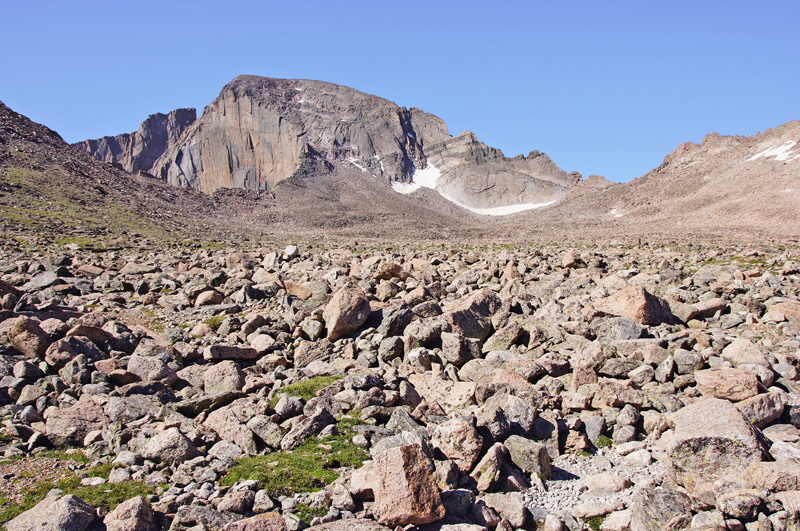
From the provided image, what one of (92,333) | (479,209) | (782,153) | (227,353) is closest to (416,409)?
(227,353)

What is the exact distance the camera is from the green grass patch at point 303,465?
906cm

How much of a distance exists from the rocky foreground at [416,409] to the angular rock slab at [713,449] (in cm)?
4

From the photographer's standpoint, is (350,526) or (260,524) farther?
(350,526)

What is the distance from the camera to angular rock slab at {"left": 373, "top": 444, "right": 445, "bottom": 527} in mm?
7969

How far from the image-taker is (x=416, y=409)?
40.5 ft

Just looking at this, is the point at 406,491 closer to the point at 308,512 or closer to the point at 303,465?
the point at 308,512

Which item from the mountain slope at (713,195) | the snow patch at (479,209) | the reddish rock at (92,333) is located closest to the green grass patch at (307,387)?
the reddish rock at (92,333)

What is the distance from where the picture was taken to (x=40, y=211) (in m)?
59.7

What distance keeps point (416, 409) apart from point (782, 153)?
12601 cm

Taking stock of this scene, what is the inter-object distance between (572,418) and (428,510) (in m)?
5.53

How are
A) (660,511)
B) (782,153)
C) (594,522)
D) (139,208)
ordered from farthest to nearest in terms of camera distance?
(782,153), (139,208), (594,522), (660,511)

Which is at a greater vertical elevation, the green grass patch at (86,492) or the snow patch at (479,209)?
the snow patch at (479,209)

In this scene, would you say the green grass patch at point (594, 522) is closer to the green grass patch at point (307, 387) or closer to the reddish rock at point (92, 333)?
the green grass patch at point (307, 387)

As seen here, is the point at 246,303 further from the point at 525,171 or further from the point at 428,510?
the point at 525,171
